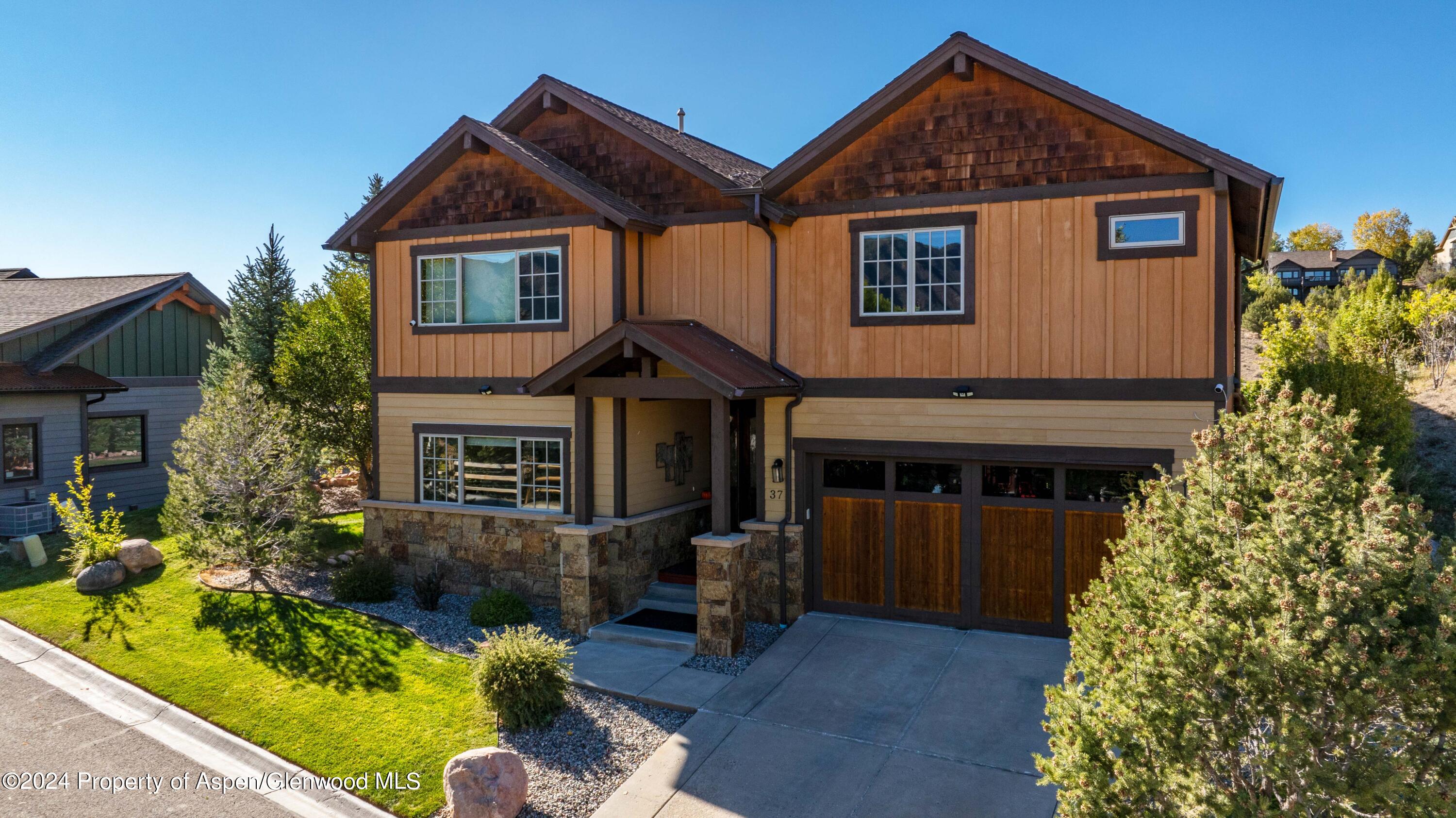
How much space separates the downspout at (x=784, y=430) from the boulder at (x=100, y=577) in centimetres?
1027

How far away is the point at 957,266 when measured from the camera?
34.6 feet

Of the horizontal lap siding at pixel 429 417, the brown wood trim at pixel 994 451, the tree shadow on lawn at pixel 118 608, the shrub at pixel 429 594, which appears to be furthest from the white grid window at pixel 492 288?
the tree shadow on lawn at pixel 118 608

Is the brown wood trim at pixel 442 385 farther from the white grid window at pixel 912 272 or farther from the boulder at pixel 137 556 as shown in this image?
the white grid window at pixel 912 272

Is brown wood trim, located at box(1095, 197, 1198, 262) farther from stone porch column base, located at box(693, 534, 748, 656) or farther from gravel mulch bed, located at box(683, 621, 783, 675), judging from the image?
gravel mulch bed, located at box(683, 621, 783, 675)

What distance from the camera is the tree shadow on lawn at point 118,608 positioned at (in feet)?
35.1

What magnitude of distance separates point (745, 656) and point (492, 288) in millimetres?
6781

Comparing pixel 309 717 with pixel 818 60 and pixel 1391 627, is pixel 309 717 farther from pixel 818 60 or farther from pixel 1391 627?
pixel 818 60

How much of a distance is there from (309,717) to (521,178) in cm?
792

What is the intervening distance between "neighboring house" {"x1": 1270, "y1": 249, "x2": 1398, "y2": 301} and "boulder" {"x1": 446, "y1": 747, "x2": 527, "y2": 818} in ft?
216

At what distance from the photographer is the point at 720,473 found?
1038 cm

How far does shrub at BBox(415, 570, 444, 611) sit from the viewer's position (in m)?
11.8

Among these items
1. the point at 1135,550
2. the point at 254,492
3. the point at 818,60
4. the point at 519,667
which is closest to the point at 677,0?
the point at 818,60

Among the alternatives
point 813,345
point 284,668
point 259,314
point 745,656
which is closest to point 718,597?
point 745,656

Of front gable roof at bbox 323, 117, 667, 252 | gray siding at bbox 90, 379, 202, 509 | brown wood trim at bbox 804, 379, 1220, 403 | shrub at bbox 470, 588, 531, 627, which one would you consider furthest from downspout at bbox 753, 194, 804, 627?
gray siding at bbox 90, 379, 202, 509
